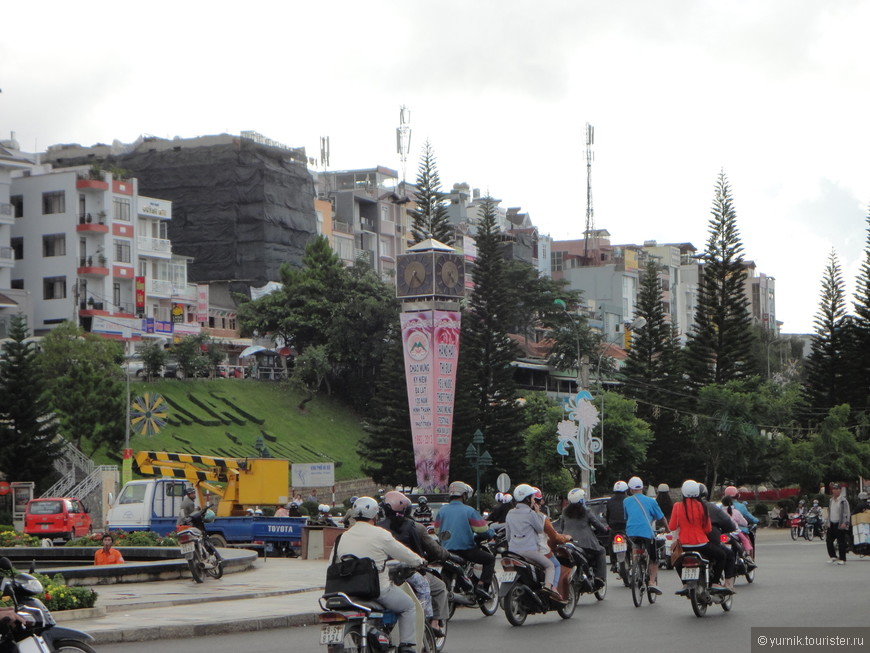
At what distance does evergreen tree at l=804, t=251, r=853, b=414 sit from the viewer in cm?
6209

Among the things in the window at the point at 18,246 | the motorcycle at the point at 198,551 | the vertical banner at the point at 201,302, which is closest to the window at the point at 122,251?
the window at the point at 18,246

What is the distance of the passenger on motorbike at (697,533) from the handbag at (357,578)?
17.8 ft

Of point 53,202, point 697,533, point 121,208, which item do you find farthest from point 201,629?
point 121,208

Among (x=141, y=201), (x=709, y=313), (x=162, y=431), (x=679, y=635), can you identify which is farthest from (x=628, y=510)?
(x=141, y=201)

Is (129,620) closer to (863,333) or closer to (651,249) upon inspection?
(863,333)

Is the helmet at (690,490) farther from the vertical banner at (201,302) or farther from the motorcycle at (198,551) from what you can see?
the vertical banner at (201,302)

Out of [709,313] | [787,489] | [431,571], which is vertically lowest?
[787,489]

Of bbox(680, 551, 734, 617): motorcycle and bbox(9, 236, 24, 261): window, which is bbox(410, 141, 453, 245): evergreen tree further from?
bbox(680, 551, 734, 617): motorcycle

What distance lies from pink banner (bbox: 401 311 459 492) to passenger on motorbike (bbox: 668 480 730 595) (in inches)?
1008

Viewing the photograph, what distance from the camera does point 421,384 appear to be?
39344 millimetres

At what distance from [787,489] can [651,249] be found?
5723 centimetres

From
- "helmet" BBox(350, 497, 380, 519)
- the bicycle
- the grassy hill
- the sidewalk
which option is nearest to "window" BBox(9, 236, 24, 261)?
the grassy hill

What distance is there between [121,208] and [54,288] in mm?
5168

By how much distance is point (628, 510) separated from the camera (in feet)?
51.1
